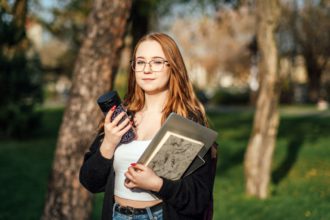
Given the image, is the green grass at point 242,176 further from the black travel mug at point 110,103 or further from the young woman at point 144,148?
the black travel mug at point 110,103

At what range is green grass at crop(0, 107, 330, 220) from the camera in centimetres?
851

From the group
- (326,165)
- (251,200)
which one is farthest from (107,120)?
(326,165)

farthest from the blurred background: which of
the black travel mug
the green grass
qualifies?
the black travel mug

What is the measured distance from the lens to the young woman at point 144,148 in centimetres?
269

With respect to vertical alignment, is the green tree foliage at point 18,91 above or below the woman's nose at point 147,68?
below

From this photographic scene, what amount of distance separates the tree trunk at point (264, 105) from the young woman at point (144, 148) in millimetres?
6677

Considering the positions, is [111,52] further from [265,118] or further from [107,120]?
[265,118]

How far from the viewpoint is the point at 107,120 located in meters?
2.69

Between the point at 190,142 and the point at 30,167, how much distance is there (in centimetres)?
1247

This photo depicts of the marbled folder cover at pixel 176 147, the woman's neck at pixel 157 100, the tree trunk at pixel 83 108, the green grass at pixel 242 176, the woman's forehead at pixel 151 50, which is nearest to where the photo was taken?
the marbled folder cover at pixel 176 147

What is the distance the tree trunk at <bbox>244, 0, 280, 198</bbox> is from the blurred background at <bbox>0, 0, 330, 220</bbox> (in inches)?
4.2

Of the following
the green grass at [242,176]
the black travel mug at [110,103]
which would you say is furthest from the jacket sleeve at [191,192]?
the green grass at [242,176]

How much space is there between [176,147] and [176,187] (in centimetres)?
19

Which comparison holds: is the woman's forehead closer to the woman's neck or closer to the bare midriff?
the woman's neck
